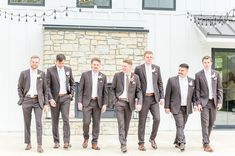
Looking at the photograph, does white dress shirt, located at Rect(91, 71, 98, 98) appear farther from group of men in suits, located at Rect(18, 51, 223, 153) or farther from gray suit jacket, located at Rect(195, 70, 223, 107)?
gray suit jacket, located at Rect(195, 70, 223, 107)

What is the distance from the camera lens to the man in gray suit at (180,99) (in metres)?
10.3

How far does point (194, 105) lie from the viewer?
10.4m

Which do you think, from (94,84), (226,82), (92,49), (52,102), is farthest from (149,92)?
(226,82)

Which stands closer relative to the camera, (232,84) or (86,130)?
(86,130)

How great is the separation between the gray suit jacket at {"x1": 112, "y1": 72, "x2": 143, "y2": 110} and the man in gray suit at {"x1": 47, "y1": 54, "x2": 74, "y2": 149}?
0.92 m

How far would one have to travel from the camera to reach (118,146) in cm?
1103

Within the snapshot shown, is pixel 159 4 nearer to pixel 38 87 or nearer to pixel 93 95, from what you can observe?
pixel 93 95

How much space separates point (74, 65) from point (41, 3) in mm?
1950

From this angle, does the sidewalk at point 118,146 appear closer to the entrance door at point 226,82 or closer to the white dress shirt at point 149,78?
the entrance door at point 226,82

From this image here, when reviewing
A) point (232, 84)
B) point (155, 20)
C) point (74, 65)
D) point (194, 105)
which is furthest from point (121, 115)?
point (232, 84)

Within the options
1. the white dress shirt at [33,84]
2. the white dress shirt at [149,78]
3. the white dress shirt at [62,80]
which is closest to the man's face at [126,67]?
the white dress shirt at [149,78]

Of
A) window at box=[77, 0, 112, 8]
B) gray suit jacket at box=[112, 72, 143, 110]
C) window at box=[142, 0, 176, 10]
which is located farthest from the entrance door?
gray suit jacket at box=[112, 72, 143, 110]

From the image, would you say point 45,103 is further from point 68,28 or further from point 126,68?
point 68,28

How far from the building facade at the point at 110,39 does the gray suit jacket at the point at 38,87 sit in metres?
2.74
